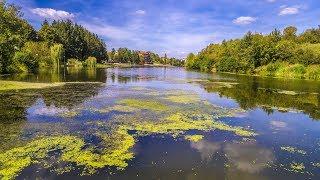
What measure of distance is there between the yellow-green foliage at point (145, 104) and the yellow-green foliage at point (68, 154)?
929 centimetres

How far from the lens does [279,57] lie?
302ft

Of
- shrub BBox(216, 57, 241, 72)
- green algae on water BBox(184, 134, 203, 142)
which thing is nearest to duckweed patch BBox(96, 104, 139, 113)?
green algae on water BBox(184, 134, 203, 142)

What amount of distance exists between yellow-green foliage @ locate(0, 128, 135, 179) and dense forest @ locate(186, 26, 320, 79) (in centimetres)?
7135

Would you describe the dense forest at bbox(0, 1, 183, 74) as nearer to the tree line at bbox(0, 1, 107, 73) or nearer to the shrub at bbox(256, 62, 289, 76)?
the tree line at bbox(0, 1, 107, 73)

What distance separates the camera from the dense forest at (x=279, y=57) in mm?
82375

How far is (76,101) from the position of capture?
1061 inches

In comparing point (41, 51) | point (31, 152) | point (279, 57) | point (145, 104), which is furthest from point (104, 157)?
point (41, 51)

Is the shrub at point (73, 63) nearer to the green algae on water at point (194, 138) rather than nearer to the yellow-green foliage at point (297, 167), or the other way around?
the green algae on water at point (194, 138)

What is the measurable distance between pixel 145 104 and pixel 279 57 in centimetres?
7433

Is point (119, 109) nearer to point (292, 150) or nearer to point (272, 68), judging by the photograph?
point (292, 150)

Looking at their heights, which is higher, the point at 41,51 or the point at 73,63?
the point at 41,51

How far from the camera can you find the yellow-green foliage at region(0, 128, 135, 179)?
11922mm

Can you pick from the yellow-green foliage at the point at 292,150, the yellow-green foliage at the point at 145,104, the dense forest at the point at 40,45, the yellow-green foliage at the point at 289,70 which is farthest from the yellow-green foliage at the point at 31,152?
the yellow-green foliage at the point at 289,70

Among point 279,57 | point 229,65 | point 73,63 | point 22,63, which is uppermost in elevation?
point 279,57
